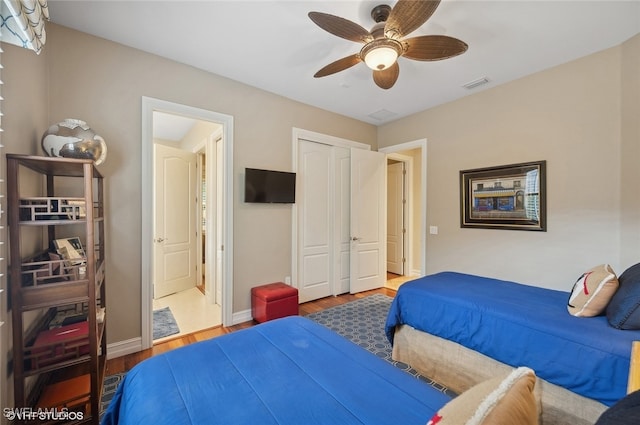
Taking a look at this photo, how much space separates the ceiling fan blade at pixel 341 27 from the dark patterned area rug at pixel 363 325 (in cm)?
258

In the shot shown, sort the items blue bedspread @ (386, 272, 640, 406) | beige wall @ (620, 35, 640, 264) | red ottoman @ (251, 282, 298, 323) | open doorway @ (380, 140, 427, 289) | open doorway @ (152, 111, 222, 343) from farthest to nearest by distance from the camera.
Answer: open doorway @ (380, 140, 427, 289) < open doorway @ (152, 111, 222, 343) < red ottoman @ (251, 282, 298, 323) < beige wall @ (620, 35, 640, 264) < blue bedspread @ (386, 272, 640, 406)

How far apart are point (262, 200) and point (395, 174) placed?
346cm

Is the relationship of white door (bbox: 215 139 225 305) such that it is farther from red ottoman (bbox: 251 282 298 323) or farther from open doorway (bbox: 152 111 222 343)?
red ottoman (bbox: 251 282 298 323)

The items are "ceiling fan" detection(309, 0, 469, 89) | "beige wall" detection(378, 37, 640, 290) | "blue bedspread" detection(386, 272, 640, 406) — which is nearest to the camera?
"blue bedspread" detection(386, 272, 640, 406)

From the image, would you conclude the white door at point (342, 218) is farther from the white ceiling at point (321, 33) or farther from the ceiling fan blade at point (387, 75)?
the ceiling fan blade at point (387, 75)

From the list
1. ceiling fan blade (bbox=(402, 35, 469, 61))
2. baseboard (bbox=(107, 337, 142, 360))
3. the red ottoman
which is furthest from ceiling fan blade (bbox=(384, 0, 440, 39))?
baseboard (bbox=(107, 337, 142, 360))

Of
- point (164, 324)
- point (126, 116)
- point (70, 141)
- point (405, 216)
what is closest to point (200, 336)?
point (164, 324)

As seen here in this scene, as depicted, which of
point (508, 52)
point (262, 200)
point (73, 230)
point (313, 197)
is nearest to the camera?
point (73, 230)

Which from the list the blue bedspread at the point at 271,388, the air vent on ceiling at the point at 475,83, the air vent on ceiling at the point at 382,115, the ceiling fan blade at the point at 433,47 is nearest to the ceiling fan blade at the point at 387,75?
the ceiling fan blade at the point at 433,47

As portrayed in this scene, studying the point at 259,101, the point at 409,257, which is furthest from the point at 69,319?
the point at 409,257

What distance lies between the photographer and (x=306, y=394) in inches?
39.6

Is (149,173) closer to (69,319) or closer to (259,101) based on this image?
(69,319)

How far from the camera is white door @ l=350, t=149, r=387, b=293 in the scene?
4184 millimetres

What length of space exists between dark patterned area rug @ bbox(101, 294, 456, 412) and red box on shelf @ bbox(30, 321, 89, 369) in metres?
0.55
